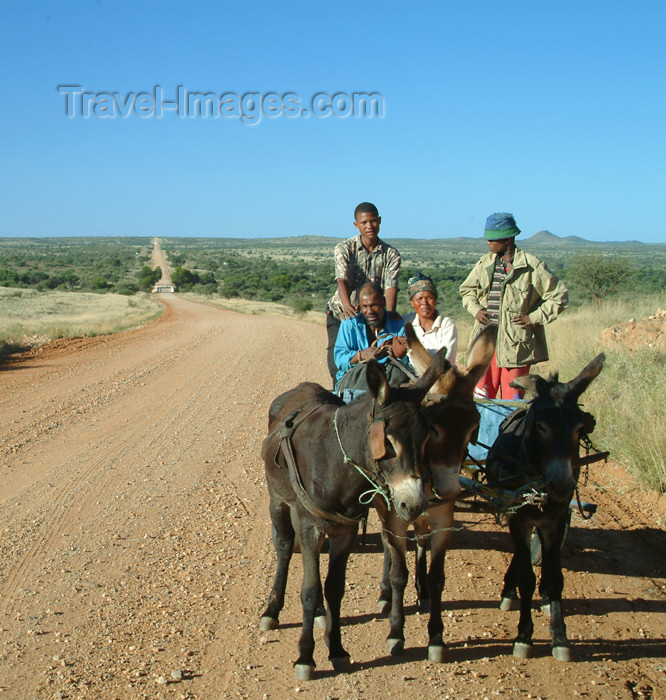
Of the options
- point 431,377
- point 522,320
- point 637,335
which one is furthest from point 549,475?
point 637,335

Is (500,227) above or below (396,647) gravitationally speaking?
above

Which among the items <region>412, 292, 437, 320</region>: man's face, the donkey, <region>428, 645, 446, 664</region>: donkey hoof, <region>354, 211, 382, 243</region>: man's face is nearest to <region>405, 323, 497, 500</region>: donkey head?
the donkey

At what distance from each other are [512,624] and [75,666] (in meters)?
2.86

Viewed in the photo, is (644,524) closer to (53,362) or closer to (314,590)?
(314,590)

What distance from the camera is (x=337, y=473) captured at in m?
4.14

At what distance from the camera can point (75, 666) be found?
4473 mm

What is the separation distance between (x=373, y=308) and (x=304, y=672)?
2833 millimetres

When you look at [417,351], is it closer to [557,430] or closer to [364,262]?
[557,430]

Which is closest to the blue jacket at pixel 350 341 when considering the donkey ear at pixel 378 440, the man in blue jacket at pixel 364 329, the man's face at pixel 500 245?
the man in blue jacket at pixel 364 329

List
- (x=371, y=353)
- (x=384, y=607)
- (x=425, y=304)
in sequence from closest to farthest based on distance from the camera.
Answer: (x=384, y=607), (x=371, y=353), (x=425, y=304)

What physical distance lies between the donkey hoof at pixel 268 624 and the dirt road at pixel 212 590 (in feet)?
0.20

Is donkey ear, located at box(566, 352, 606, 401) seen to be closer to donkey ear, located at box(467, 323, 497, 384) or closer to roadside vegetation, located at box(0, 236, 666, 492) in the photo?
donkey ear, located at box(467, 323, 497, 384)

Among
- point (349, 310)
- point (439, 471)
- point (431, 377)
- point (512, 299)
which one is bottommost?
point (439, 471)

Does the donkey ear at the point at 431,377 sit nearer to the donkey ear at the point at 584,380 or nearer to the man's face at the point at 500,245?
the donkey ear at the point at 584,380
